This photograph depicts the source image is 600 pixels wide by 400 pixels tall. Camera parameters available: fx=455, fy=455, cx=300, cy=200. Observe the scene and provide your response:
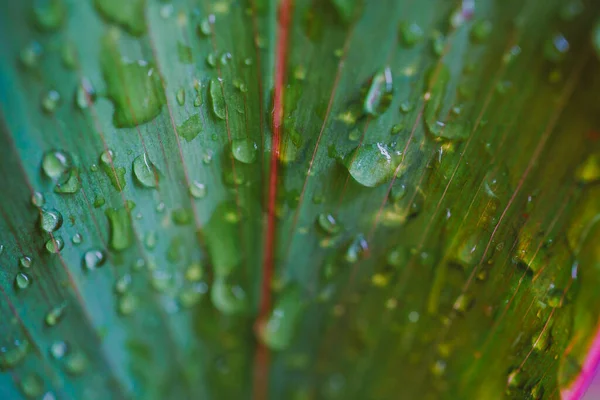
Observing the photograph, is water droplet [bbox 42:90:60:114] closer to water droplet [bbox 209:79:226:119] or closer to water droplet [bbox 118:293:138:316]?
water droplet [bbox 209:79:226:119]

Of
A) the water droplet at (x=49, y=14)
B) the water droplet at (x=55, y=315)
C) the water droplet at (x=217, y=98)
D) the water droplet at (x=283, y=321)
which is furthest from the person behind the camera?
the water droplet at (x=283, y=321)

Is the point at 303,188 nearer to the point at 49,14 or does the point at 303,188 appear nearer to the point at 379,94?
the point at 379,94

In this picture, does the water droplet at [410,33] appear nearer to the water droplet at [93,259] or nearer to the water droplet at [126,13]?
the water droplet at [126,13]

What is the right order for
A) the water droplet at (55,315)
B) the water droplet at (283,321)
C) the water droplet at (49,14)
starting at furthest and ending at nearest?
the water droplet at (283,321) < the water droplet at (55,315) < the water droplet at (49,14)

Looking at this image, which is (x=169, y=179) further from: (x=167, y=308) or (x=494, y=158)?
(x=494, y=158)

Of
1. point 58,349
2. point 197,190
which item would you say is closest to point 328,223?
point 197,190

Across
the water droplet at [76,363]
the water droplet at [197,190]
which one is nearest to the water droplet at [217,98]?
the water droplet at [197,190]

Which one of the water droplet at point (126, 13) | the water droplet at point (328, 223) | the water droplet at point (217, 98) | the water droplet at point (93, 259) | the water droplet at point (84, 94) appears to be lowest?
the water droplet at point (328, 223)
